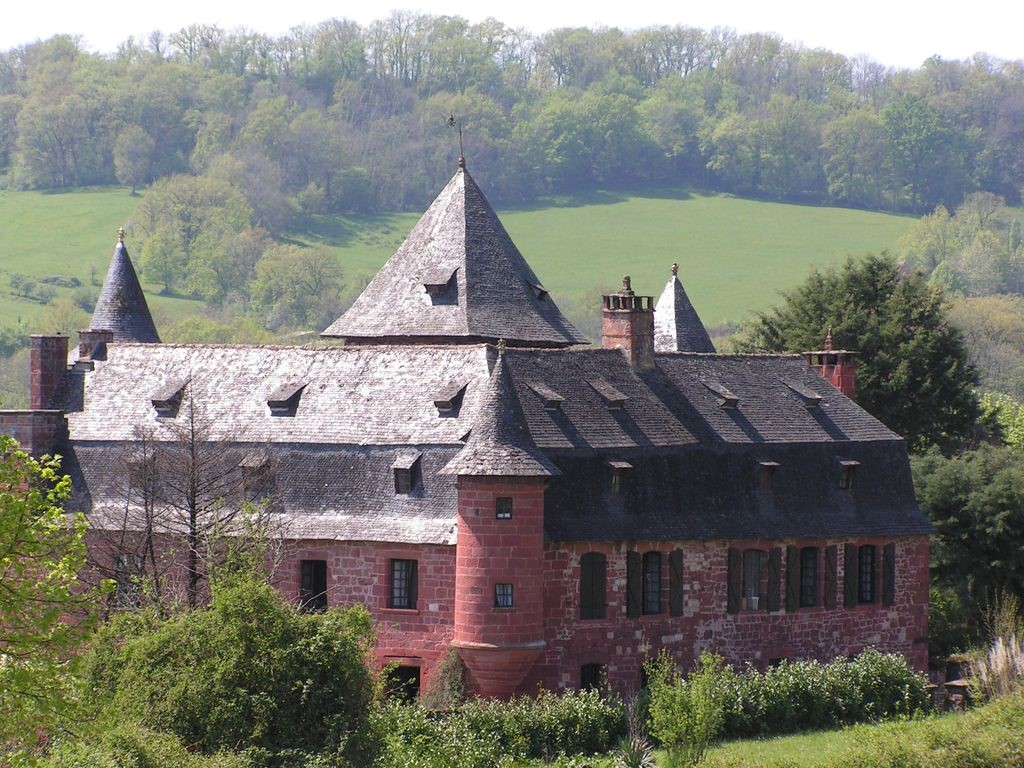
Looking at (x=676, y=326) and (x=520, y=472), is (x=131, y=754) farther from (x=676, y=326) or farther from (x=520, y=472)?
(x=676, y=326)

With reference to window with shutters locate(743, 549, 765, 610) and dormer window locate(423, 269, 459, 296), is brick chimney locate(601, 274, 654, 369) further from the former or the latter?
window with shutters locate(743, 549, 765, 610)

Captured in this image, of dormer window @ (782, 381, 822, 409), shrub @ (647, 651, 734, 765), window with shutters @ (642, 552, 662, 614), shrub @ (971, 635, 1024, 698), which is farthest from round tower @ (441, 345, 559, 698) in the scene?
dormer window @ (782, 381, 822, 409)

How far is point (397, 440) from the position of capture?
5353 centimetres

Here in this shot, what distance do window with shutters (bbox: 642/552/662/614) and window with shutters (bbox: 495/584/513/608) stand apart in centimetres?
489

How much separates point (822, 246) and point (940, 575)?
9573 centimetres

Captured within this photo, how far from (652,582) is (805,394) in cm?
939

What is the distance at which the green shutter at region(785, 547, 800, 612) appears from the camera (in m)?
56.6

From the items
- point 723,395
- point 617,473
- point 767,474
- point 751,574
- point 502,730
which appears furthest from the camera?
point 723,395

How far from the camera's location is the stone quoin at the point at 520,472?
5125cm

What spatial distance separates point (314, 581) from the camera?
5347 cm

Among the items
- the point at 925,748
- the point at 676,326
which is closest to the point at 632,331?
the point at 676,326

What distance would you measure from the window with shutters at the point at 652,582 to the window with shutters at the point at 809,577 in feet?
16.3

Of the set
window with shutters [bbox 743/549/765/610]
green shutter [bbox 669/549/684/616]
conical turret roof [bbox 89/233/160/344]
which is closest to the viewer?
green shutter [bbox 669/549/684/616]

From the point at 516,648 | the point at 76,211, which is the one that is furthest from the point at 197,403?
the point at 76,211
